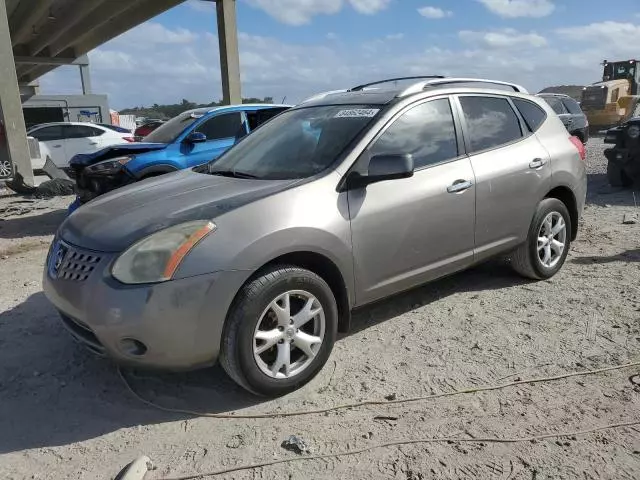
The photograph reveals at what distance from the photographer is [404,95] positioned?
3.84m

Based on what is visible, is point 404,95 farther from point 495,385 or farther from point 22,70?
point 22,70

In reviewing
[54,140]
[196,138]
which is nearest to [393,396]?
[196,138]

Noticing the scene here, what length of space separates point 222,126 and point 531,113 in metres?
4.73

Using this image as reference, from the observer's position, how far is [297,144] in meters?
3.85

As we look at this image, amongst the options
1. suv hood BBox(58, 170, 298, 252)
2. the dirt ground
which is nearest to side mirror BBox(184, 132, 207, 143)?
the dirt ground

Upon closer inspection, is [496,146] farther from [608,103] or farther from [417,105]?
[608,103]

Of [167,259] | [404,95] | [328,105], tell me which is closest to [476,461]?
[167,259]

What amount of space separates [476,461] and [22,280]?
15.3 feet

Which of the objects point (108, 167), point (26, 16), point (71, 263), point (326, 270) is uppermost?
point (26, 16)

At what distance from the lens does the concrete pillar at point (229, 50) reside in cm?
1395

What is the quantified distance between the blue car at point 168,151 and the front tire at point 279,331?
363 cm

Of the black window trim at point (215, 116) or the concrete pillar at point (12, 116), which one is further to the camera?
the concrete pillar at point (12, 116)

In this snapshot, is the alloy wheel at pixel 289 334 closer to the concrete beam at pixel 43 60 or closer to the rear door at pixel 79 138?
the rear door at pixel 79 138

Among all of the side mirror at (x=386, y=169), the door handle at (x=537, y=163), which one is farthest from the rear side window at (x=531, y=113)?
the side mirror at (x=386, y=169)
